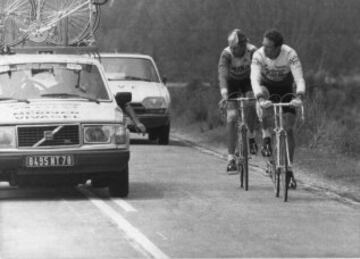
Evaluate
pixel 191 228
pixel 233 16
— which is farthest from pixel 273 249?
pixel 233 16

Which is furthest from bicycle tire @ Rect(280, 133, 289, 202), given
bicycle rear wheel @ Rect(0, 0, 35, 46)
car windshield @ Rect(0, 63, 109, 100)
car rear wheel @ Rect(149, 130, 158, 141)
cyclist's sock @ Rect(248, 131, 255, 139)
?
car rear wheel @ Rect(149, 130, 158, 141)

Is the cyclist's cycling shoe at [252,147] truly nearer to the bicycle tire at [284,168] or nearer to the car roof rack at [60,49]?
the bicycle tire at [284,168]

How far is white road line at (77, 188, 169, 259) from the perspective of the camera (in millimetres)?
10344

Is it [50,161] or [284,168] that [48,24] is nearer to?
[50,161]

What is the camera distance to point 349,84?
101 feet

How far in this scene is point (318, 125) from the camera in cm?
2239

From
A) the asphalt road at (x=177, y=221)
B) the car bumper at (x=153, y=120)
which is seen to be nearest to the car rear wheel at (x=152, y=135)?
the car bumper at (x=153, y=120)

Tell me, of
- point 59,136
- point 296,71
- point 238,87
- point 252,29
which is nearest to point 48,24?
point 238,87

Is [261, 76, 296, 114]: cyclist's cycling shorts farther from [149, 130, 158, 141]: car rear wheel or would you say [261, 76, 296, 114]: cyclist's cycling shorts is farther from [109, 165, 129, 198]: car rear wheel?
[149, 130, 158, 141]: car rear wheel

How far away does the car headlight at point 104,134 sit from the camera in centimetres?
1392

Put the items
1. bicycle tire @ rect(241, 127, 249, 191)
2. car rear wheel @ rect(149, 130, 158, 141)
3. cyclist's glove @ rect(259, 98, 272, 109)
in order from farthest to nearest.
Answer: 1. car rear wheel @ rect(149, 130, 158, 141)
2. bicycle tire @ rect(241, 127, 249, 191)
3. cyclist's glove @ rect(259, 98, 272, 109)

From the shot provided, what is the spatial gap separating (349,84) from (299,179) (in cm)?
1424

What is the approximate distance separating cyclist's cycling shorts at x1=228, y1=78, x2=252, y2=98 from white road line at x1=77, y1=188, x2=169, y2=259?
2943 mm

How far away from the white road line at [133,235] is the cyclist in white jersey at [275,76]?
7.17 feet
